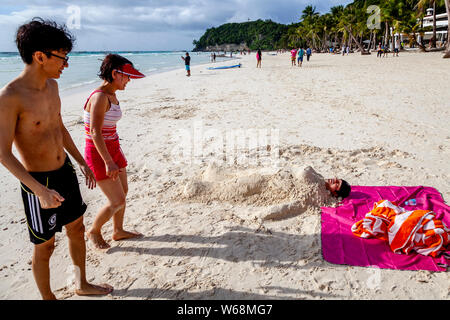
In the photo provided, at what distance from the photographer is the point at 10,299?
236cm

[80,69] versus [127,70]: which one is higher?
[80,69]

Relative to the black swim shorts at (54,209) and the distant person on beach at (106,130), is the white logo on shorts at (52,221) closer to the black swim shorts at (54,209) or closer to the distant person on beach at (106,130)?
the black swim shorts at (54,209)

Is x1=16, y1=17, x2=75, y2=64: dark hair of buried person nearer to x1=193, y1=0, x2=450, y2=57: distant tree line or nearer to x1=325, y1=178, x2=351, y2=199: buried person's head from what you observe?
x1=325, y1=178, x2=351, y2=199: buried person's head

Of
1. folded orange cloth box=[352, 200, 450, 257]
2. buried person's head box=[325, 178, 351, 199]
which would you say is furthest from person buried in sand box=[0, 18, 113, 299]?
buried person's head box=[325, 178, 351, 199]

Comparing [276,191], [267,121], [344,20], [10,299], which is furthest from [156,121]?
[344,20]

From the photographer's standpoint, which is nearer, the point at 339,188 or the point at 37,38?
the point at 37,38

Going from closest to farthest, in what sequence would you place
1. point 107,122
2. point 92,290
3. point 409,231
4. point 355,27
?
1. point 92,290
2. point 107,122
3. point 409,231
4. point 355,27

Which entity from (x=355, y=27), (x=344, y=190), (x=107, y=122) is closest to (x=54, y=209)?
(x=107, y=122)

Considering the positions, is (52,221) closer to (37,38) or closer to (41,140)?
(41,140)

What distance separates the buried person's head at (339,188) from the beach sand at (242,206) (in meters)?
0.47

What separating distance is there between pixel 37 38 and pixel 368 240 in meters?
3.42

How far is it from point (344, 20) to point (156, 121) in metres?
47.0

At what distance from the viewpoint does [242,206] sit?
12.1ft

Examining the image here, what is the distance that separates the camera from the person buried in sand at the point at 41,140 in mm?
1697
